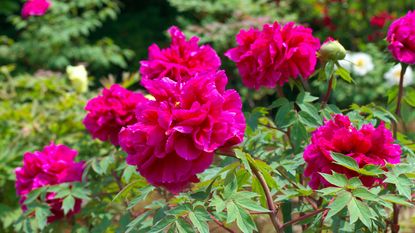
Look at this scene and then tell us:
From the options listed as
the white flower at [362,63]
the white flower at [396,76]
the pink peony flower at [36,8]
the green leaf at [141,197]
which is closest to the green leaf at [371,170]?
the green leaf at [141,197]

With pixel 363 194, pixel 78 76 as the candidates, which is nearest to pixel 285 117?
pixel 363 194

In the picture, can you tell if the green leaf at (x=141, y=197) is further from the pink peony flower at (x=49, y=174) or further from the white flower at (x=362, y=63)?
the white flower at (x=362, y=63)

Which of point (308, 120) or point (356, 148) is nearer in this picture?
point (356, 148)

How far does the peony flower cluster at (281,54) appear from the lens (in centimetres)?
173

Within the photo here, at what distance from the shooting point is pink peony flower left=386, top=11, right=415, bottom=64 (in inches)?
70.4

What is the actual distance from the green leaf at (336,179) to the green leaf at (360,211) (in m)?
0.04

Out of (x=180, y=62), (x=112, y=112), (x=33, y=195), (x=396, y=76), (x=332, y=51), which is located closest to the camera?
(x=332, y=51)

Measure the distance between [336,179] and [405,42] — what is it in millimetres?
602

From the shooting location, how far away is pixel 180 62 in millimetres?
1821

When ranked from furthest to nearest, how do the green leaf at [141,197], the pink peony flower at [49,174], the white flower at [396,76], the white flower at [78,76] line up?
1. the white flower at [396,76]
2. the white flower at [78,76]
3. the pink peony flower at [49,174]
4. the green leaf at [141,197]

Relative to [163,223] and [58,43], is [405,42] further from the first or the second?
[58,43]

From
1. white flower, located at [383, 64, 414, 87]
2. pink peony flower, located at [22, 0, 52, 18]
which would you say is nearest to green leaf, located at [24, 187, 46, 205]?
pink peony flower, located at [22, 0, 52, 18]

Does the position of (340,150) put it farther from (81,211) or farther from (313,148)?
(81,211)

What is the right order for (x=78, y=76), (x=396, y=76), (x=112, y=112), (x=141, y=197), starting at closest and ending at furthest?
(x=141, y=197)
(x=112, y=112)
(x=78, y=76)
(x=396, y=76)
